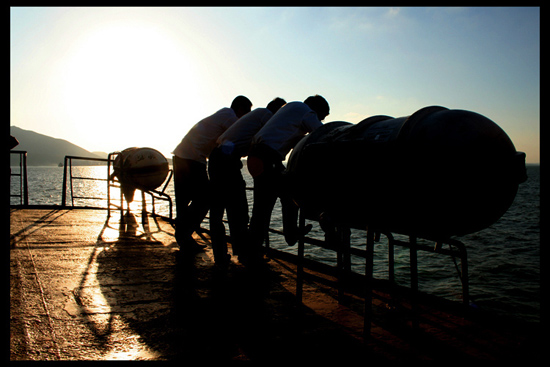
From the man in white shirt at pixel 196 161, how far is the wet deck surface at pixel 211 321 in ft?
A: 1.88

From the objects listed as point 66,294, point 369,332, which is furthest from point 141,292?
point 369,332

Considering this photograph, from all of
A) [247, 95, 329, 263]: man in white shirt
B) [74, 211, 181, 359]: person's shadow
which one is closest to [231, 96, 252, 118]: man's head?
[247, 95, 329, 263]: man in white shirt

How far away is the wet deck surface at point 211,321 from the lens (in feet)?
8.02

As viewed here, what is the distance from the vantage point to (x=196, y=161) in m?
5.50

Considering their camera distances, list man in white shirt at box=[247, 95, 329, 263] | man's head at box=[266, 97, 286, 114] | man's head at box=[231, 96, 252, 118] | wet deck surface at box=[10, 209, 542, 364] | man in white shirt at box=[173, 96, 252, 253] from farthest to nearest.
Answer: man's head at box=[231, 96, 252, 118] < man in white shirt at box=[173, 96, 252, 253] < man's head at box=[266, 97, 286, 114] < man in white shirt at box=[247, 95, 329, 263] < wet deck surface at box=[10, 209, 542, 364]

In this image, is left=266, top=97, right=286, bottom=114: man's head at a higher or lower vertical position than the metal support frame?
higher

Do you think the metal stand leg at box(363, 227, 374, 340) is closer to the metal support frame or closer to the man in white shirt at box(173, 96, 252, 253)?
the metal support frame

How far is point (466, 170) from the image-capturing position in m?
2.23

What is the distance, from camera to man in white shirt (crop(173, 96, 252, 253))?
5.34 meters

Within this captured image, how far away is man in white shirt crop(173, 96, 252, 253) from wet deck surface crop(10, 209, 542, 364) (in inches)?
22.6

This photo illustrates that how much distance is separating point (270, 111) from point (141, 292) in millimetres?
2695

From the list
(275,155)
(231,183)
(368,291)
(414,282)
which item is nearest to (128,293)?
(231,183)

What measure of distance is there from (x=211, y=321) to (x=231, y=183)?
74.4 inches

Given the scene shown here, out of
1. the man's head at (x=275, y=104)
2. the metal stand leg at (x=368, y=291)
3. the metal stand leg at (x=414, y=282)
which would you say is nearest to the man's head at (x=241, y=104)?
the man's head at (x=275, y=104)
